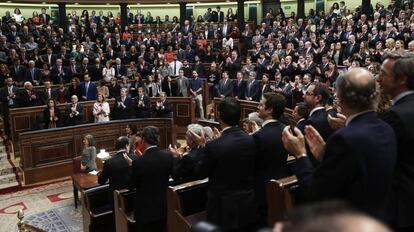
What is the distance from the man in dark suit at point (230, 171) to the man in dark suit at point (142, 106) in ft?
21.3

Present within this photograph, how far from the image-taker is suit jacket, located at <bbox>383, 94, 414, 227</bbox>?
1.89m

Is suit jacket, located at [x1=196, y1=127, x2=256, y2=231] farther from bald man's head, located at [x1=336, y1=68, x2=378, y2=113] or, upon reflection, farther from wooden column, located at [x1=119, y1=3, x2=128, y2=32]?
wooden column, located at [x1=119, y1=3, x2=128, y2=32]

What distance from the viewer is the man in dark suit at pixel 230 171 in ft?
8.80

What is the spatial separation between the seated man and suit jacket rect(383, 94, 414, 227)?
Answer: 24.6ft

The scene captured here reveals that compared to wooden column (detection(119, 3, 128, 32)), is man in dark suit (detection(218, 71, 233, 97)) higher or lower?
lower

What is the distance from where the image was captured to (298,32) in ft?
38.7

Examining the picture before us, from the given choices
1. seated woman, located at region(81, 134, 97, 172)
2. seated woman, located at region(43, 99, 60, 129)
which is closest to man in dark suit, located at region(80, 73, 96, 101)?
seated woman, located at region(43, 99, 60, 129)

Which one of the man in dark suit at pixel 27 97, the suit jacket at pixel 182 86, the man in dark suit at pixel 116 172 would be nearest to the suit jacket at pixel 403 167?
the man in dark suit at pixel 116 172

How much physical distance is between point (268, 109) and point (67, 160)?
19.5ft

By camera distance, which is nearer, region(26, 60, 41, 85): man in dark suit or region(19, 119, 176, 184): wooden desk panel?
region(19, 119, 176, 184): wooden desk panel

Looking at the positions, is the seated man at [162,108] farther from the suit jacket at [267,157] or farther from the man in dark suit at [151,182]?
the suit jacket at [267,157]

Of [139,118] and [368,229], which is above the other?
[368,229]

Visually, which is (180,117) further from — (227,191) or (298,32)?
(227,191)

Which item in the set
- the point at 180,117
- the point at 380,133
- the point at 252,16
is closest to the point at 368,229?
the point at 380,133
